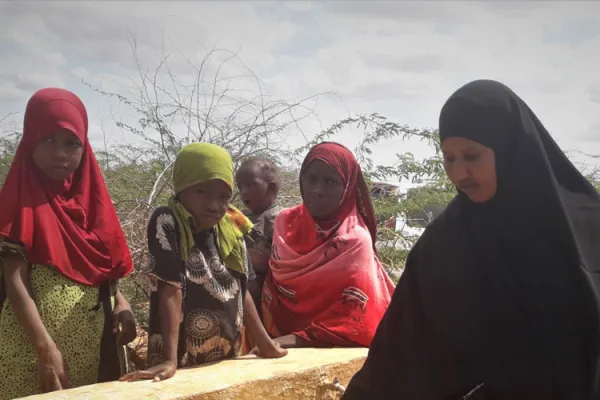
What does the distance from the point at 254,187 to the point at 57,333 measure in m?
1.90

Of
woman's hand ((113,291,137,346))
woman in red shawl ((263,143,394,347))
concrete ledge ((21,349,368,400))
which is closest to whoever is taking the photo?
concrete ledge ((21,349,368,400))

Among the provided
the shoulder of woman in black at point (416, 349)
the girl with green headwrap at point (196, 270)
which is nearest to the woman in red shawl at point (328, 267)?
the girl with green headwrap at point (196, 270)

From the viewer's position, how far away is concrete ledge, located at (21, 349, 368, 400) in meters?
2.39

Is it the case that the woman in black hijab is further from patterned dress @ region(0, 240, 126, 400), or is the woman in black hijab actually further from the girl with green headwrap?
patterned dress @ region(0, 240, 126, 400)

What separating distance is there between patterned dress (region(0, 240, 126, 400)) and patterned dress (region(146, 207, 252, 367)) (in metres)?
0.31

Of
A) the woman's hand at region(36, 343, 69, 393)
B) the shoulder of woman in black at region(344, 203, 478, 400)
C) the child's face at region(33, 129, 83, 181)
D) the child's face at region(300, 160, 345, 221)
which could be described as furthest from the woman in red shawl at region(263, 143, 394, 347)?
the child's face at region(33, 129, 83, 181)

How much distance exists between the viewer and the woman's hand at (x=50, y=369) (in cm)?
248

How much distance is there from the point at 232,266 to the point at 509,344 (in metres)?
1.38

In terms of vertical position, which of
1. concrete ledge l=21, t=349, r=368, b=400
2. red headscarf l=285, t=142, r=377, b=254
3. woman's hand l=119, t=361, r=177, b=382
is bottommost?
concrete ledge l=21, t=349, r=368, b=400

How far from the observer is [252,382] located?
2668mm

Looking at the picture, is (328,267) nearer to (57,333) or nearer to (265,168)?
(265,168)

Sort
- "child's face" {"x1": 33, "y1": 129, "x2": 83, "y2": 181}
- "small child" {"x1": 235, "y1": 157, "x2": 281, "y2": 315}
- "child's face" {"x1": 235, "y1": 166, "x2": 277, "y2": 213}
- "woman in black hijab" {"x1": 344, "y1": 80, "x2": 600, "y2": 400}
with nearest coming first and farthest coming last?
"woman in black hijab" {"x1": 344, "y1": 80, "x2": 600, "y2": 400}
"child's face" {"x1": 33, "y1": 129, "x2": 83, "y2": 181}
"small child" {"x1": 235, "y1": 157, "x2": 281, "y2": 315}
"child's face" {"x1": 235, "y1": 166, "x2": 277, "y2": 213}

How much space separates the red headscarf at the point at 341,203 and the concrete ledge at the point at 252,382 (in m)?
0.72

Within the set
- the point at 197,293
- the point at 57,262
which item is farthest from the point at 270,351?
the point at 57,262
